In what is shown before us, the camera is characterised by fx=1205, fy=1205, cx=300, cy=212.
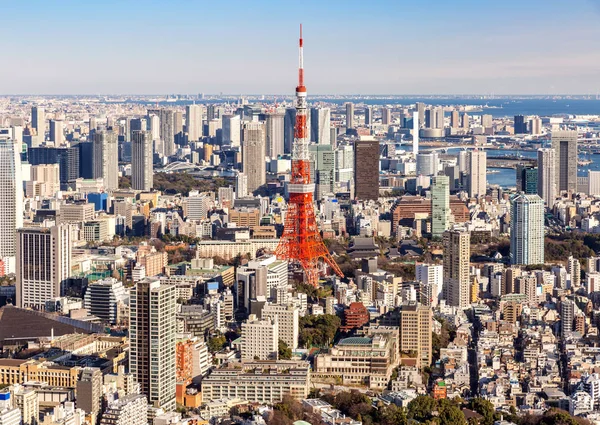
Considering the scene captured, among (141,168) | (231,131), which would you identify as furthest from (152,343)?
(231,131)

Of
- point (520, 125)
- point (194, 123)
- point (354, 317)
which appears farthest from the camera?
point (520, 125)

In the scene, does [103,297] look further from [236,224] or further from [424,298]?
[236,224]

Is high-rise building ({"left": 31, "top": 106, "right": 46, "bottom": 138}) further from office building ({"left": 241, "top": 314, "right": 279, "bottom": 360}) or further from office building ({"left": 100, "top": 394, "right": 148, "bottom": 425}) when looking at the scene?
office building ({"left": 100, "top": 394, "right": 148, "bottom": 425})

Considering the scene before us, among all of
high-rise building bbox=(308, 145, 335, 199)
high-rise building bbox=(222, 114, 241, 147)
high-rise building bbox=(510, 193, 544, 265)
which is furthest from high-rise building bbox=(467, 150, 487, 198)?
high-rise building bbox=(222, 114, 241, 147)

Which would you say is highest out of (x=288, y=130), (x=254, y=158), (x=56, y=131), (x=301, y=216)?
(x=288, y=130)

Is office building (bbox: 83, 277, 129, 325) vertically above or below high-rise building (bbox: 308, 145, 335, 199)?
below

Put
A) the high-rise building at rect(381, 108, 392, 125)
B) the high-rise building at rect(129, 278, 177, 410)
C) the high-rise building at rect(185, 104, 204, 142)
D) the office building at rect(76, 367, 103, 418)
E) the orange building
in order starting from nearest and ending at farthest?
the office building at rect(76, 367, 103, 418), the high-rise building at rect(129, 278, 177, 410), the orange building, the high-rise building at rect(185, 104, 204, 142), the high-rise building at rect(381, 108, 392, 125)

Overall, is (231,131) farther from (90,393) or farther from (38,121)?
(90,393)
